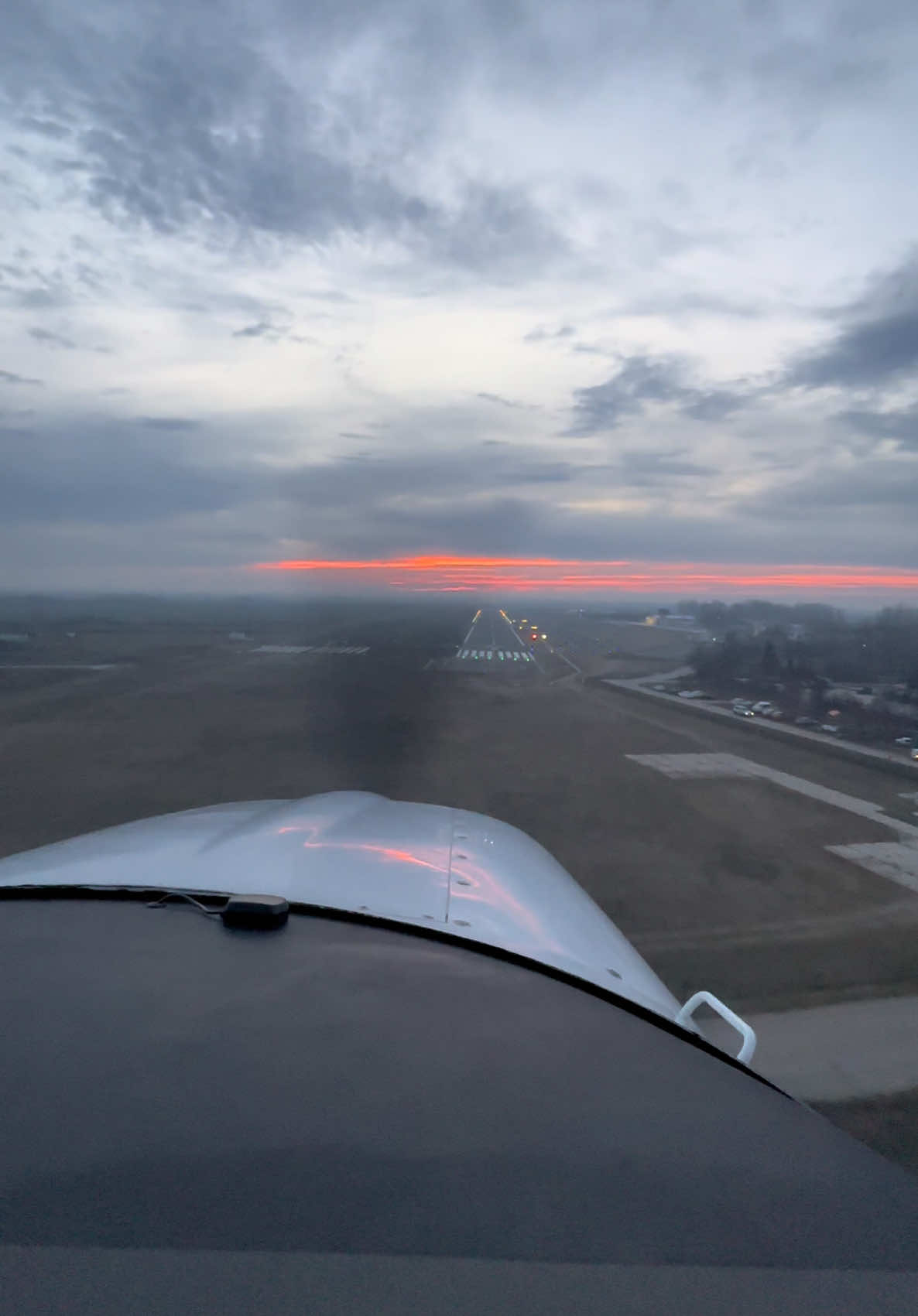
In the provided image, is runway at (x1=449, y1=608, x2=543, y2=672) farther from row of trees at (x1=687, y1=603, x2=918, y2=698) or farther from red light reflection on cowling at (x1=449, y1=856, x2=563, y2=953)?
red light reflection on cowling at (x1=449, y1=856, x2=563, y2=953)

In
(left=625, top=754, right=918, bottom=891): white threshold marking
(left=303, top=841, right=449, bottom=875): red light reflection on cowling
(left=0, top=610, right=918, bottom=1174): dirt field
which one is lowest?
(left=625, top=754, right=918, bottom=891): white threshold marking

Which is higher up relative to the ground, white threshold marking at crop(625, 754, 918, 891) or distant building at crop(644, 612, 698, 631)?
distant building at crop(644, 612, 698, 631)

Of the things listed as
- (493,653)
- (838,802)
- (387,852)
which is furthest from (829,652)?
(387,852)

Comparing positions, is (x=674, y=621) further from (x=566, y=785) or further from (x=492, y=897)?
(x=492, y=897)

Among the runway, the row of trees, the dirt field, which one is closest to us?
the dirt field

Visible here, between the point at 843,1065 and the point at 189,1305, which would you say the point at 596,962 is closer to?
the point at 189,1305

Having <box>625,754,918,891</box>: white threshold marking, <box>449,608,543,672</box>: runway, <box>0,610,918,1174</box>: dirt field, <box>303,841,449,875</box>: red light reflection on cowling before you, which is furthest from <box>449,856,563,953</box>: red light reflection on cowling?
<box>449,608,543,672</box>: runway

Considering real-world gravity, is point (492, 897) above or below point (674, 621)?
above

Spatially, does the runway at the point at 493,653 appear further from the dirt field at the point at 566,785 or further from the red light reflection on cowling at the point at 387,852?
the red light reflection on cowling at the point at 387,852
